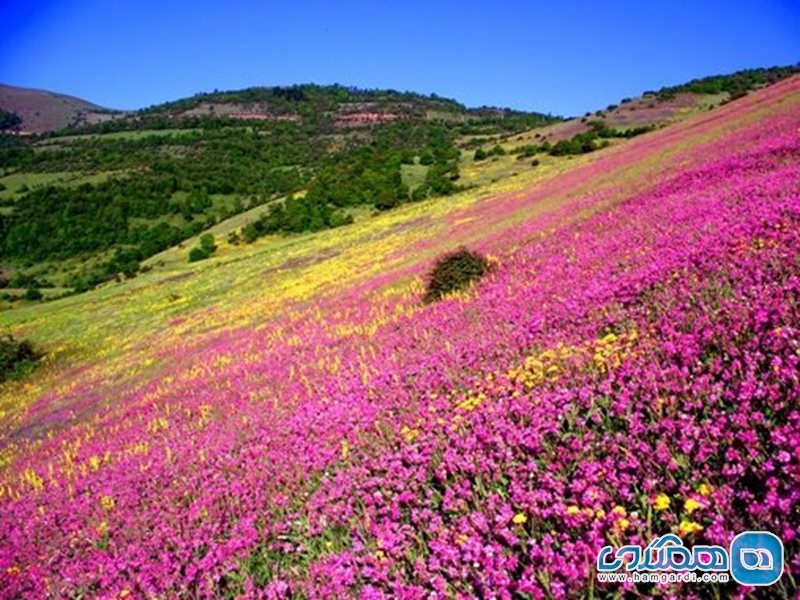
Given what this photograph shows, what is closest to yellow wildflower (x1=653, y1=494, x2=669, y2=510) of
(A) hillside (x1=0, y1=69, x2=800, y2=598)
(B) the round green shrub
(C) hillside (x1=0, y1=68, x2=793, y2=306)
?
(A) hillside (x1=0, y1=69, x2=800, y2=598)

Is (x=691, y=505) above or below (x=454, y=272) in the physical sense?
above

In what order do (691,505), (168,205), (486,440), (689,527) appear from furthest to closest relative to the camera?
(168,205) < (486,440) < (691,505) < (689,527)

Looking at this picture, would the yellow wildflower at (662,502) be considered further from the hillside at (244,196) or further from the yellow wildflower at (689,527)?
the hillside at (244,196)

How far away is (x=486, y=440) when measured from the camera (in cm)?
568

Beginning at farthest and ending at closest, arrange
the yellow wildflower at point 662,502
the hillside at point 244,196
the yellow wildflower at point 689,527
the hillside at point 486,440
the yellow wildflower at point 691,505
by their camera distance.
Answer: the hillside at point 244,196 → the hillside at point 486,440 → the yellow wildflower at point 662,502 → the yellow wildflower at point 691,505 → the yellow wildflower at point 689,527

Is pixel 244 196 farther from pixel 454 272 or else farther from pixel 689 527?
pixel 689 527

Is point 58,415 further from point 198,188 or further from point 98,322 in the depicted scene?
point 198,188

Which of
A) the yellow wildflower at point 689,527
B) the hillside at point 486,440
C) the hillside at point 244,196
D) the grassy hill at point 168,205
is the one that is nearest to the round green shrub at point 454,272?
the hillside at point 486,440

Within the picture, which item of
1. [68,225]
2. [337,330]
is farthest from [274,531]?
[68,225]

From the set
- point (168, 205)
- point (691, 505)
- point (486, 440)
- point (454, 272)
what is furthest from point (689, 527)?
point (168, 205)

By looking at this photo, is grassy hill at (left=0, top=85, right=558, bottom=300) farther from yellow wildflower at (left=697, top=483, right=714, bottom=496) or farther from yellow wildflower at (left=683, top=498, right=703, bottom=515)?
yellow wildflower at (left=683, top=498, right=703, bottom=515)

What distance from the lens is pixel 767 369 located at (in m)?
4.91

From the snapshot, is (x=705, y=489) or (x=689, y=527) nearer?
(x=689, y=527)

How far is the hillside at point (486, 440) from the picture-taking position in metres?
4.08
